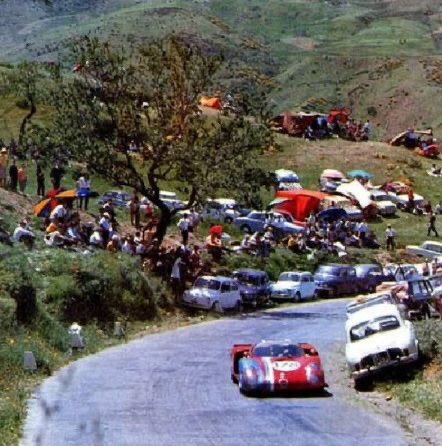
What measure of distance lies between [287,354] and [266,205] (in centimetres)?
4244

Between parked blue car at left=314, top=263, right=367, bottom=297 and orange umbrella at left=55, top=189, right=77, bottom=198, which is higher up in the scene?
orange umbrella at left=55, top=189, right=77, bottom=198

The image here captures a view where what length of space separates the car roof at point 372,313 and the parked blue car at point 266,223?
3163 centimetres

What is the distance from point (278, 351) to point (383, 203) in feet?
156

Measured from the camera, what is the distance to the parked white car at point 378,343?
2678 centimetres

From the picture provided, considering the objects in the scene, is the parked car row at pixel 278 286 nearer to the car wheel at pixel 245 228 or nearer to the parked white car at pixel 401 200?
the car wheel at pixel 245 228

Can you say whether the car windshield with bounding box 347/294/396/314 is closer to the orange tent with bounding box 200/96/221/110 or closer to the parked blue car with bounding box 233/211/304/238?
the parked blue car with bounding box 233/211/304/238

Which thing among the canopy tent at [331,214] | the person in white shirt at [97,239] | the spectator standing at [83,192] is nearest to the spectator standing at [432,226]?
the canopy tent at [331,214]

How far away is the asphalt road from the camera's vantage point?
19.9m

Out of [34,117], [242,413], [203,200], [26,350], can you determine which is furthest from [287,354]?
[34,117]

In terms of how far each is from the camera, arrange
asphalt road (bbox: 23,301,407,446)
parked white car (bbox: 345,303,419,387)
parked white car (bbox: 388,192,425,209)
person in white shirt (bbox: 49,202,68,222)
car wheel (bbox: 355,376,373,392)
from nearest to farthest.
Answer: asphalt road (bbox: 23,301,407,446) < parked white car (bbox: 345,303,419,387) < car wheel (bbox: 355,376,373,392) < person in white shirt (bbox: 49,202,68,222) < parked white car (bbox: 388,192,425,209)

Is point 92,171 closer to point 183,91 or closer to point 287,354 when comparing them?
point 183,91

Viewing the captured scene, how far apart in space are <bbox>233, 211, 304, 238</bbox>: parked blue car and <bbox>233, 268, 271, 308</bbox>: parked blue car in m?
12.0

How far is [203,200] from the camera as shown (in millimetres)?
49969

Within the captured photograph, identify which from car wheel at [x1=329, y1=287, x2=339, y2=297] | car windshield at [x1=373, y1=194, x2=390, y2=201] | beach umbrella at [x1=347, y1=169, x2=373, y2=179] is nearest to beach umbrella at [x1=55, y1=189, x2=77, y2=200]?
car wheel at [x1=329, y1=287, x2=339, y2=297]
